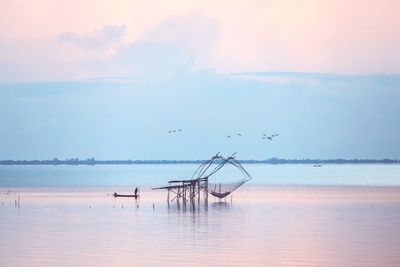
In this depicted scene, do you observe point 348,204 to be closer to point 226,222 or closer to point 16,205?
point 226,222

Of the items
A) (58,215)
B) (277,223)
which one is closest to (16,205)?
(58,215)

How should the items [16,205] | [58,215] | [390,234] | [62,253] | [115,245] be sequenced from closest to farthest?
[62,253] < [115,245] < [390,234] < [58,215] < [16,205]

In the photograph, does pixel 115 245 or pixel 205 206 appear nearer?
pixel 115 245

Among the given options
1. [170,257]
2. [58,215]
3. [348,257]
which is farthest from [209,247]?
[58,215]

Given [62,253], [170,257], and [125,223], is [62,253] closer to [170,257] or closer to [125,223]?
[170,257]

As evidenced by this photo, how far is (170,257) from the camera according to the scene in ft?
92.1

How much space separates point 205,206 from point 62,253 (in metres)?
28.1

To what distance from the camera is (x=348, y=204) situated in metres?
57.6

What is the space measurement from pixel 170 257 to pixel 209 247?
3082 millimetres

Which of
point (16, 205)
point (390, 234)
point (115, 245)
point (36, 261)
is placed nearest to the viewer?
point (36, 261)

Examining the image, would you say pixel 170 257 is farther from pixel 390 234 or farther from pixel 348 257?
pixel 390 234

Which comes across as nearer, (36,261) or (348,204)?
(36,261)

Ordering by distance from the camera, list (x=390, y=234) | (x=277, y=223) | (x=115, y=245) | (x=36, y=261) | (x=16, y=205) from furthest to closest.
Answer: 1. (x=16, y=205)
2. (x=277, y=223)
3. (x=390, y=234)
4. (x=115, y=245)
5. (x=36, y=261)

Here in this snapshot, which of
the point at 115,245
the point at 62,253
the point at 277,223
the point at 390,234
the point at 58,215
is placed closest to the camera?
the point at 62,253
